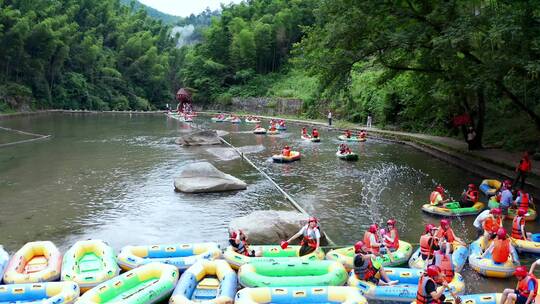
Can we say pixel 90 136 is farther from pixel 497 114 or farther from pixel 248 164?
pixel 497 114

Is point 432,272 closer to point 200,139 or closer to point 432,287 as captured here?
point 432,287

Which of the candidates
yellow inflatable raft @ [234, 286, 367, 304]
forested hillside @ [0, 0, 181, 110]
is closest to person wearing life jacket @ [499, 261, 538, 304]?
yellow inflatable raft @ [234, 286, 367, 304]

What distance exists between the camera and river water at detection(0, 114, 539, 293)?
14.3 meters

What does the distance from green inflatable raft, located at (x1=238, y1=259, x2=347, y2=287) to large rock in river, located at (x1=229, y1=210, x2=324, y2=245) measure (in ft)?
7.05

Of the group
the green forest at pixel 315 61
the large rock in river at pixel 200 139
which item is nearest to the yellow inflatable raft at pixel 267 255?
the green forest at pixel 315 61

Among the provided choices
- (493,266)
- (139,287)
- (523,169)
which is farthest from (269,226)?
(523,169)

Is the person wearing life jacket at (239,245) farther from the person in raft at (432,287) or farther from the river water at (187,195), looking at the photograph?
the person in raft at (432,287)

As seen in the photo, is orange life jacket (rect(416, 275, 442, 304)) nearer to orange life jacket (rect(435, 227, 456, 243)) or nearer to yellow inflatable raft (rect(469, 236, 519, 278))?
orange life jacket (rect(435, 227, 456, 243))

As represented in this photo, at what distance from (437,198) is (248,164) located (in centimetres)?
1184

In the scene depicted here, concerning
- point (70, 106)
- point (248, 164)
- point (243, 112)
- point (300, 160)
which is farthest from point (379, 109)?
point (70, 106)

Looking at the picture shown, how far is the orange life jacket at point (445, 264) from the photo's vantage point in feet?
32.2

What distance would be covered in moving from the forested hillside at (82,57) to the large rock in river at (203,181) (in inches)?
1729

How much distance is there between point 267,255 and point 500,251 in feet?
17.7

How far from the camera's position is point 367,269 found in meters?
10.0
